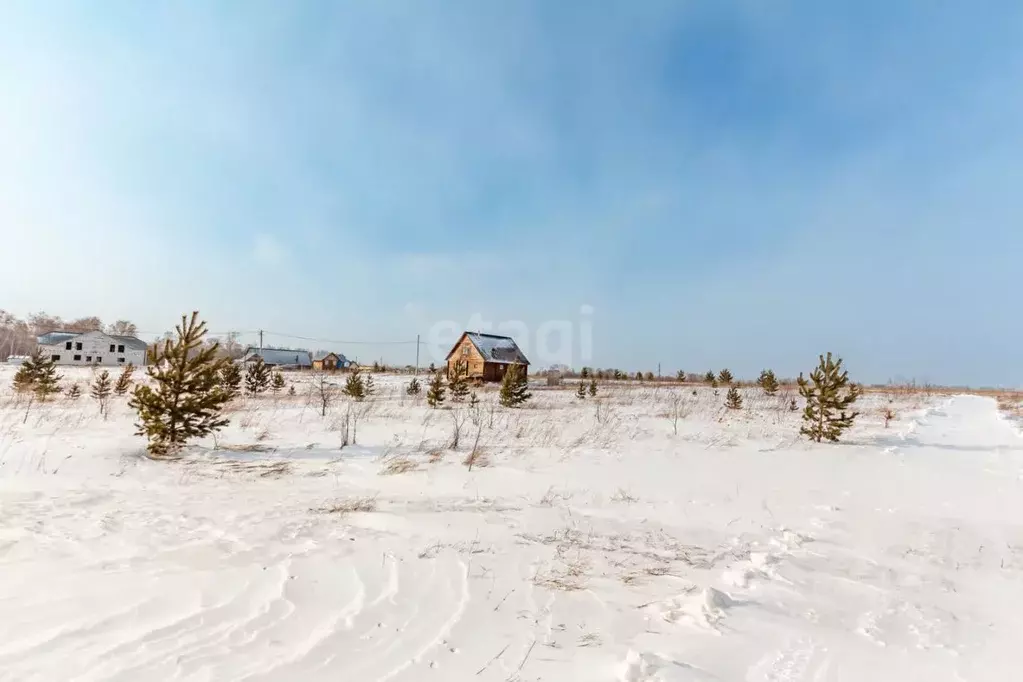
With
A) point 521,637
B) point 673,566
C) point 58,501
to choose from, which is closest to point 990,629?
point 673,566

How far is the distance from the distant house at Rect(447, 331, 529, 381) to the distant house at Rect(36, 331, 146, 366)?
43.4 metres

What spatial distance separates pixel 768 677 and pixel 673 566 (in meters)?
1.52

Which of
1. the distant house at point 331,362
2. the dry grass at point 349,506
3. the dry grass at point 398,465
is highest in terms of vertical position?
the distant house at point 331,362

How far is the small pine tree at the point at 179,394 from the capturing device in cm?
755

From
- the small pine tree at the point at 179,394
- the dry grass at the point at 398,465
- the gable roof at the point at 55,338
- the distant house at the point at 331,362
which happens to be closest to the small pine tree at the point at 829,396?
the dry grass at the point at 398,465

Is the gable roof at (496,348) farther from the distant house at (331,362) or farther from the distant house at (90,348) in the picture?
the distant house at (90,348)

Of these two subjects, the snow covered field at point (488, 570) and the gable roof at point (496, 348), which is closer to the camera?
the snow covered field at point (488, 570)

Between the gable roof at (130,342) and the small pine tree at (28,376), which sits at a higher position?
the gable roof at (130,342)

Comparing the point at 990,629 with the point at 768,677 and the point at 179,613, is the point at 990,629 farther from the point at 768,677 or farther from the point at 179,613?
the point at 179,613

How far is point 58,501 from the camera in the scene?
14.9ft

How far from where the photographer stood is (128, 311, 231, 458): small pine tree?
7.55 metres

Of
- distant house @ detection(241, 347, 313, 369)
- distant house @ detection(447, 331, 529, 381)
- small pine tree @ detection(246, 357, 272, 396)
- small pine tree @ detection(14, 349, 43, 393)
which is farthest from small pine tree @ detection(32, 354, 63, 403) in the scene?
distant house @ detection(241, 347, 313, 369)

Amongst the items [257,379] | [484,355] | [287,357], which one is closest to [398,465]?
[257,379]

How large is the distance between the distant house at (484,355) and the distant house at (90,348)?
142 feet
